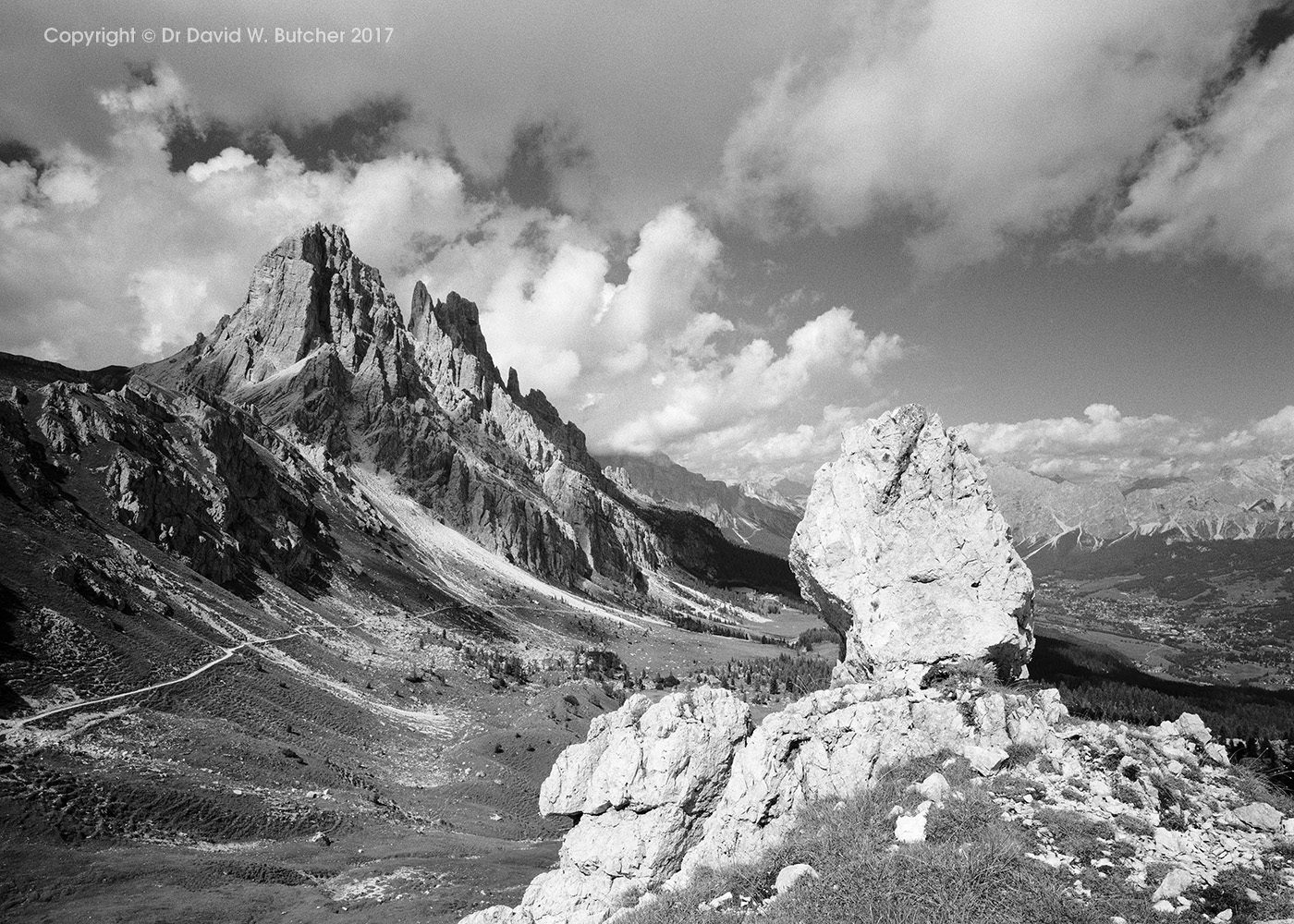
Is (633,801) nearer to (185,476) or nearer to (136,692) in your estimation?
(136,692)

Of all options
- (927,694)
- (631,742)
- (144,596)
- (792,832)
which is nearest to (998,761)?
(927,694)

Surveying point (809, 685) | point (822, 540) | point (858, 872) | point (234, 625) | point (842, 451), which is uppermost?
point (842, 451)

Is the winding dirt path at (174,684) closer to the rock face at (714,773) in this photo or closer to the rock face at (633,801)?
the rock face at (714,773)

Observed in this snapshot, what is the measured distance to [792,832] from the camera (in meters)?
15.6

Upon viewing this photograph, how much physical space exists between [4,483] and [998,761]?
4281 inches

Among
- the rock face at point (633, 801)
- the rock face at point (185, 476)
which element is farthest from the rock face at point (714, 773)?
the rock face at point (185, 476)

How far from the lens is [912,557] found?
87.8ft

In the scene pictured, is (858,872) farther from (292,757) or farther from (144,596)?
(144,596)

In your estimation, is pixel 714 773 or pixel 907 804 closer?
pixel 907 804

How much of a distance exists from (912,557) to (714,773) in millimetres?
13086

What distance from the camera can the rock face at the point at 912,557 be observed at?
2511 cm

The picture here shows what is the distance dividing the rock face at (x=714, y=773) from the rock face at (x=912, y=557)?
17.5ft

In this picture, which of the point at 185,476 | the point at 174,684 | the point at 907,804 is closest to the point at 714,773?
the point at 907,804

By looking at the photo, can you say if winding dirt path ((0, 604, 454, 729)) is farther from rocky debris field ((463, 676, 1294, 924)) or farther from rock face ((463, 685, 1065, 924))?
rocky debris field ((463, 676, 1294, 924))
